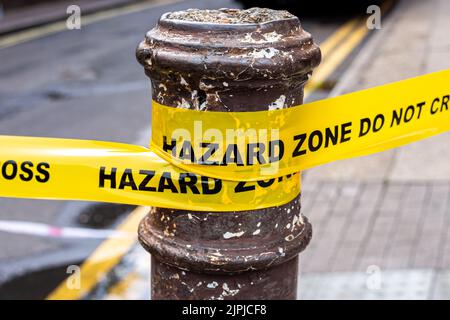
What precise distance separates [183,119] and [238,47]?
237mm

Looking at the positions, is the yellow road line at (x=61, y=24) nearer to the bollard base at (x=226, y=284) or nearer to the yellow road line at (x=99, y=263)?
the yellow road line at (x=99, y=263)

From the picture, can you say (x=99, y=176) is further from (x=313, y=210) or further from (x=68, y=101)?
(x=68, y=101)

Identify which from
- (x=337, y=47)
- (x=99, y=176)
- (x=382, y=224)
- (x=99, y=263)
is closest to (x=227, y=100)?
(x=99, y=176)

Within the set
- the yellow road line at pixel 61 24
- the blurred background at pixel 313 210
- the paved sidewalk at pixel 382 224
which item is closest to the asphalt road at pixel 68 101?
the blurred background at pixel 313 210

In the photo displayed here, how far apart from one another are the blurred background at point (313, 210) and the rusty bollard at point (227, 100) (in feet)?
6.96

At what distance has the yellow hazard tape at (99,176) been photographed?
6.22 feet

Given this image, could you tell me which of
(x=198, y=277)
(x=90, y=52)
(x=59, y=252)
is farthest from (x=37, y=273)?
(x=90, y=52)

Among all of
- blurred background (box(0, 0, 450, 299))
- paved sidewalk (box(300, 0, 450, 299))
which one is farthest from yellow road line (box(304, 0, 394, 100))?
paved sidewalk (box(300, 0, 450, 299))

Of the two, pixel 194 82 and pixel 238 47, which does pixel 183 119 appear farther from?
pixel 238 47

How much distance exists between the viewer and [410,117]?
2.29 meters

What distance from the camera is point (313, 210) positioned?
518cm

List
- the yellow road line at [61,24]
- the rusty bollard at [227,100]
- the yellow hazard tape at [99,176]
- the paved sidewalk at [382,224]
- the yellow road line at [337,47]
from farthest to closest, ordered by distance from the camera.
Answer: the yellow road line at [61,24], the yellow road line at [337,47], the paved sidewalk at [382,224], the yellow hazard tape at [99,176], the rusty bollard at [227,100]

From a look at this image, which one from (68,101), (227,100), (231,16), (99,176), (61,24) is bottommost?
(61,24)

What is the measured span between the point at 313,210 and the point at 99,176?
11.1 ft
